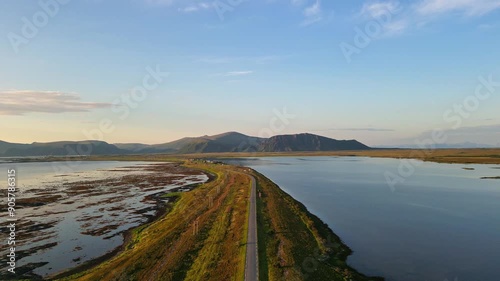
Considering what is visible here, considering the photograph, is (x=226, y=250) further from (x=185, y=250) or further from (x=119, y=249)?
(x=119, y=249)

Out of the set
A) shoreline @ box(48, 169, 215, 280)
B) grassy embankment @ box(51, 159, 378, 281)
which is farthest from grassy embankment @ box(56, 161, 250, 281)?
shoreline @ box(48, 169, 215, 280)

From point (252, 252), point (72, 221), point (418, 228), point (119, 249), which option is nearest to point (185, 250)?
point (252, 252)

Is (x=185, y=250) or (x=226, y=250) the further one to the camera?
(x=185, y=250)

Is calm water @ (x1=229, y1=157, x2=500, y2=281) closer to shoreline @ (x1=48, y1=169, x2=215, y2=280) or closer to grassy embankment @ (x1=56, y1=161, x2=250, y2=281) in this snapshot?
grassy embankment @ (x1=56, y1=161, x2=250, y2=281)

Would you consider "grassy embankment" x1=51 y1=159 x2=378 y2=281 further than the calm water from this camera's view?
No

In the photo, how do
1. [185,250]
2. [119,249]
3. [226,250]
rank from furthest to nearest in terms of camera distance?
[119,249], [185,250], [226,250]

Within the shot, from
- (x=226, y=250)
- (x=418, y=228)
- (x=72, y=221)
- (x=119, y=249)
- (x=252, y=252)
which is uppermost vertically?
(x=252, y=252)
